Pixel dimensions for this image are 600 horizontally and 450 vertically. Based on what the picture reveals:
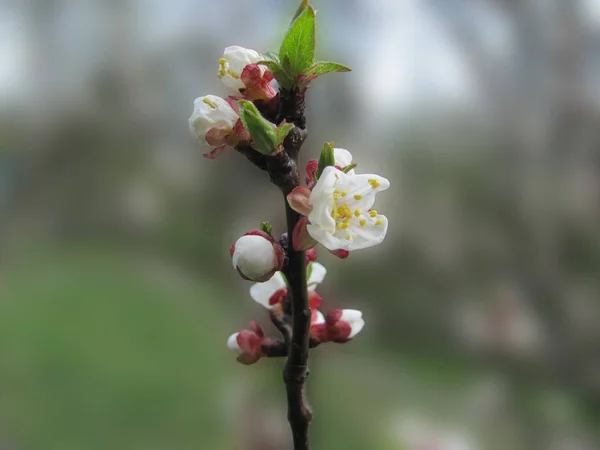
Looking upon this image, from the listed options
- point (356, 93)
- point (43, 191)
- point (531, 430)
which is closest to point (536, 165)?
point (356, 93)

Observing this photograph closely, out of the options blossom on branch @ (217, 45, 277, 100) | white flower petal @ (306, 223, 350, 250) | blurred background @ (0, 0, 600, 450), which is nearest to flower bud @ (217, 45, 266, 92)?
blossom on branch @ (217, 45, 277, 100)

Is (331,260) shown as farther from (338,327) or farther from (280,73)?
(280,73)

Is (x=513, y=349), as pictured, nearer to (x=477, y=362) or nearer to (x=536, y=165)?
(x=477, y=362)

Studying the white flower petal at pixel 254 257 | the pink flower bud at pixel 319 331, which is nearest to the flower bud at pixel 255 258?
the white flower petal at pixel 254 257

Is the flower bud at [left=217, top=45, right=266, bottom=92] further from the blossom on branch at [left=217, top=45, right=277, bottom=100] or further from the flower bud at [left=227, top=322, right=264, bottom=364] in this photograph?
the flower bud at [left=227, top=322, right=264, bottom=364]

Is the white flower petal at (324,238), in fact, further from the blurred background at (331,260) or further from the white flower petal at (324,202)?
the blurred background at (331,260)

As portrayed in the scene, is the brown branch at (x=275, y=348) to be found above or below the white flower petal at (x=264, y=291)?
below

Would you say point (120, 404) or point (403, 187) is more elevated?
point (403, 187)
